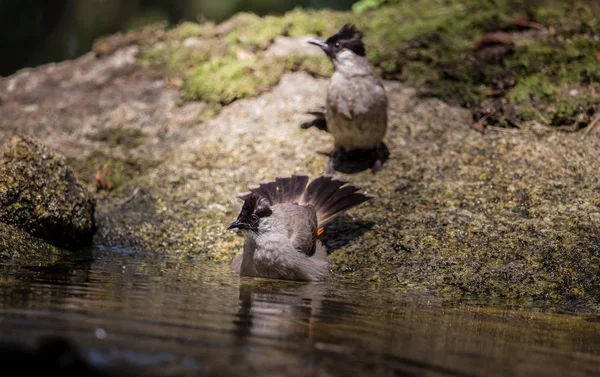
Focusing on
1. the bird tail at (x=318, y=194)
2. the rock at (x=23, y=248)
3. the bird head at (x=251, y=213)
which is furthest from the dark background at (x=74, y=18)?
the bird head at (x=251, y=213)

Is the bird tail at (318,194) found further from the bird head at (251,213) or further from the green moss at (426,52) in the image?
the green moss at (426,52)

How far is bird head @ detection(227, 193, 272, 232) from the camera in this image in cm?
568

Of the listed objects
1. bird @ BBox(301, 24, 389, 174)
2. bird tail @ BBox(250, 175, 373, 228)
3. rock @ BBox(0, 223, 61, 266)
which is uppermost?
bird @ BBox(301, 24, 389, 174)

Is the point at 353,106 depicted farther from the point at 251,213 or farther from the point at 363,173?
the point at 251,213

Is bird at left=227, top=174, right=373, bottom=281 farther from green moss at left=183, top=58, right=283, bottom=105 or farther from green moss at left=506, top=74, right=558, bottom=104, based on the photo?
green moss at left=506, top=74, right=558, bottom=104

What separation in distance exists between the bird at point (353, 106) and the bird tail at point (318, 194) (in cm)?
96

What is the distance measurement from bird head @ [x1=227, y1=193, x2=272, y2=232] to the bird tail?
0.52 meters

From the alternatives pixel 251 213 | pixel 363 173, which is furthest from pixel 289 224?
→ pixel 363 173

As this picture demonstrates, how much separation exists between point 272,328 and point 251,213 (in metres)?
2.39

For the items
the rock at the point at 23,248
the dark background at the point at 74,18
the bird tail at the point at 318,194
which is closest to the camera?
the rock at the point at 23,248

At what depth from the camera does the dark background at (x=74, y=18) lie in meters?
13.7

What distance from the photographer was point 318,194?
6.20 m

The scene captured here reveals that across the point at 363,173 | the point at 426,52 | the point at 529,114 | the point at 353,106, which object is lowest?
the point at 363,173

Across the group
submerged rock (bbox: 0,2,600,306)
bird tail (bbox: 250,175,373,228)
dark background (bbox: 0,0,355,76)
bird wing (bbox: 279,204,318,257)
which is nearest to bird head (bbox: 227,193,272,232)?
bird wing (bbox: 279,204,318,257)
